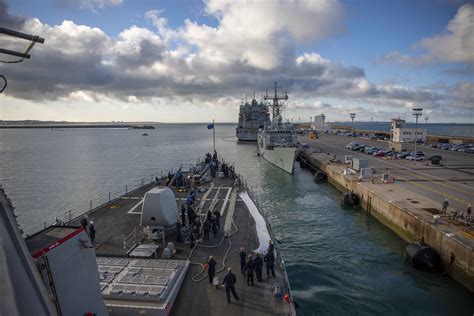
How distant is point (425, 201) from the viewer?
85.5ft

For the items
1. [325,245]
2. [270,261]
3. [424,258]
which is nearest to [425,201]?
[424,258]

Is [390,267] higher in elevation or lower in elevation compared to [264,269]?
lower

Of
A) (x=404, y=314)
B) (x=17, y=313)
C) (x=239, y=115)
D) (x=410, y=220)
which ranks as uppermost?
(x=239, y=115)

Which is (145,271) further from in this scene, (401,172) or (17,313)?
(401,172)

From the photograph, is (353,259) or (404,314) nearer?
(404,314)

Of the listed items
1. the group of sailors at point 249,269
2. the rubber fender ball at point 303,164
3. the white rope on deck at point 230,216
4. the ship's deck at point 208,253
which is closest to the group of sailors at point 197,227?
the ship's deck at point 208,253

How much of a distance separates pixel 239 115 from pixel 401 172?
105331 mm

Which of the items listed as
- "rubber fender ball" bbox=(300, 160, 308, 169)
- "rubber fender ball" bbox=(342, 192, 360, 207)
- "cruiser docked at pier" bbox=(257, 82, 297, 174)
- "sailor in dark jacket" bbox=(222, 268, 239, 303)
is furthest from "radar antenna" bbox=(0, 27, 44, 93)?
"rubber fender ball" bbox=(300, 160, 308, 169)

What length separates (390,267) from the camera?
63.9 feet

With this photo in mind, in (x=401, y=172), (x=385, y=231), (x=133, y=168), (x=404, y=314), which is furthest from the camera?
(x=133, y=168)

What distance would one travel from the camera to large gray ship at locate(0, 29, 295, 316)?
569cm

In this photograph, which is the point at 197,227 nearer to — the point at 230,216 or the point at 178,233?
the point at 178,233

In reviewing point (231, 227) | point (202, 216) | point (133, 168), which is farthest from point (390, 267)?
point (133, 168)

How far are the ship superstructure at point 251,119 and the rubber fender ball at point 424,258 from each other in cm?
11440
